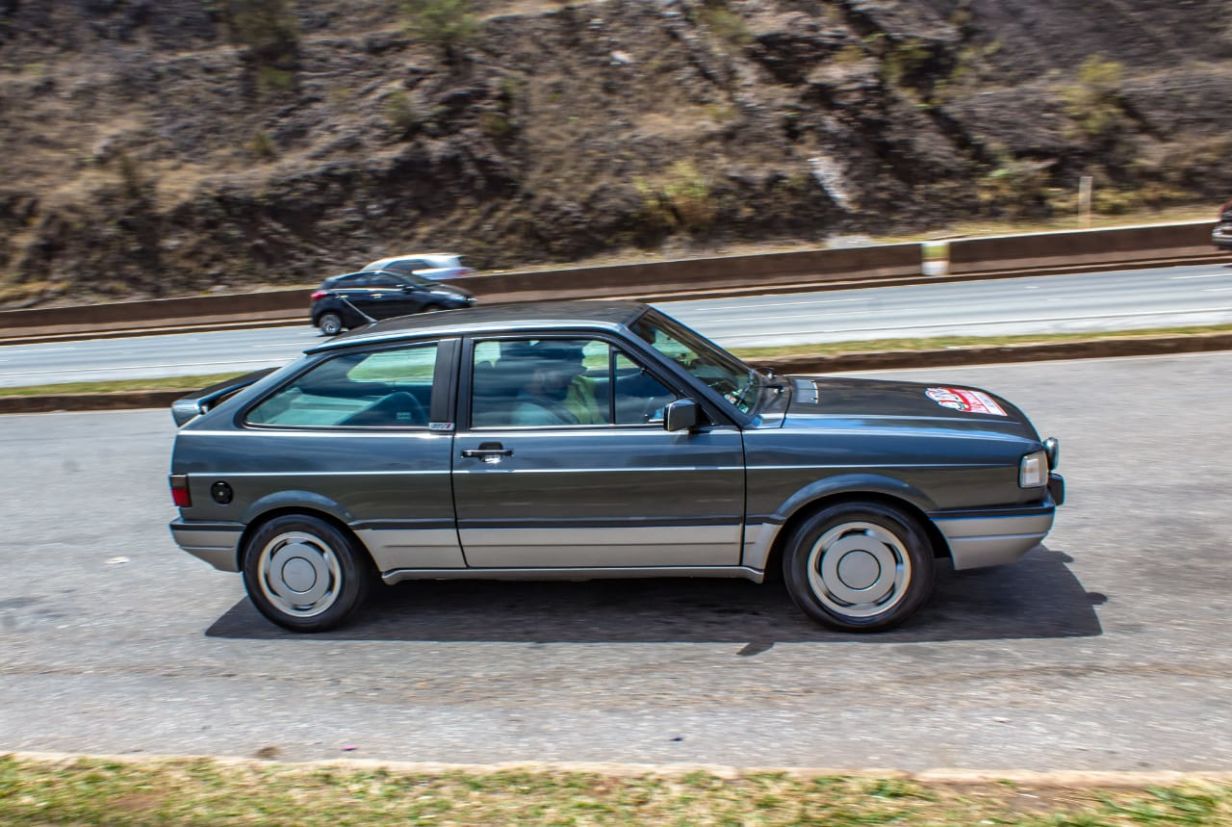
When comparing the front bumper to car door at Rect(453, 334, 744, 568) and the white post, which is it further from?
the white post

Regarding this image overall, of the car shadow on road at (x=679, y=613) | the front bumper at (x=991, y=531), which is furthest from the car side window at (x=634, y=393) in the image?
the front bumper at (x=991, y=531)

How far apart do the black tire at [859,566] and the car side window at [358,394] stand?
1.92 metres

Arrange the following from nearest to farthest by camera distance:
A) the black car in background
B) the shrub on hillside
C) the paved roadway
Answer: the paved roadway < the black car in background < the shrub on hillside

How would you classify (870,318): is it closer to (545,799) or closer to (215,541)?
(215,541)

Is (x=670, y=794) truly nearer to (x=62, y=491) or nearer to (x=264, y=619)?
(x=264, y=619)

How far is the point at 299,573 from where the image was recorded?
18.5ft

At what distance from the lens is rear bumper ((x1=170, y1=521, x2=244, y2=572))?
562 centimetres

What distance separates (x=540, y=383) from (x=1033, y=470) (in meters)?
2.25

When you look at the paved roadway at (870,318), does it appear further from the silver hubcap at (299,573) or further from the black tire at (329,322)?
the silver hubcap at (299,573)

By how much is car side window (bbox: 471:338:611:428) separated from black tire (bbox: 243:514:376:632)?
93cm

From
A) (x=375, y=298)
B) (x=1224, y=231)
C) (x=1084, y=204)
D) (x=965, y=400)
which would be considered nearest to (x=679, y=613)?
(x=965, y=400)

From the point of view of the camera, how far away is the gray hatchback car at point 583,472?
507 cm

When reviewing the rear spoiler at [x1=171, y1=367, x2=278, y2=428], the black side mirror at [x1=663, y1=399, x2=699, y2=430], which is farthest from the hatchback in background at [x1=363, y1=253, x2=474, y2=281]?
the black side mirror at [x1=663, y1=399, x2=699, y2=430]

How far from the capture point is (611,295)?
2725 cm
